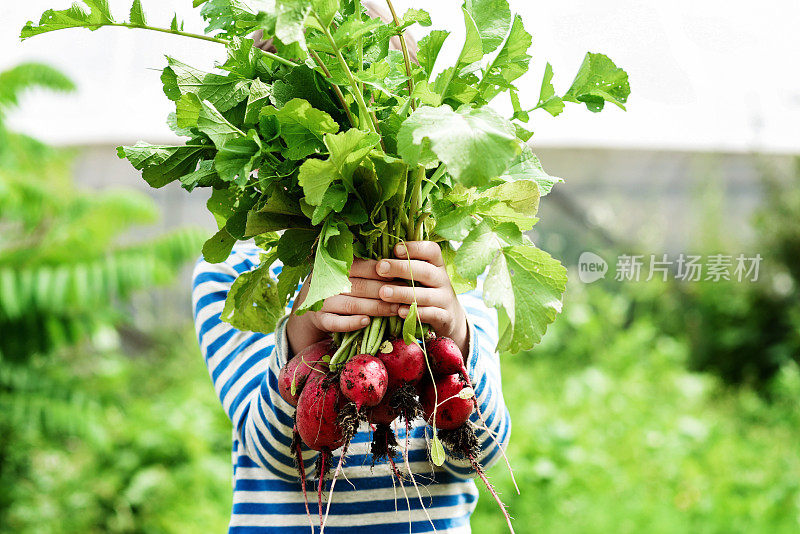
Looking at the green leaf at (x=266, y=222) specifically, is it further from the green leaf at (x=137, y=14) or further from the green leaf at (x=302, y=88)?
the green leaf at (x=137, y=14)

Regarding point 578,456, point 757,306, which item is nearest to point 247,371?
point 578,456

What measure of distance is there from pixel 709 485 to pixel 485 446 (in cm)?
222

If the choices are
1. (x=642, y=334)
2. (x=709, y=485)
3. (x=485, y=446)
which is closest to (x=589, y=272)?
(x=642, y=334)

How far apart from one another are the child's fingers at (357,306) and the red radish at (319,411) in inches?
3.8

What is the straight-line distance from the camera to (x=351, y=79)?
0.73 meters

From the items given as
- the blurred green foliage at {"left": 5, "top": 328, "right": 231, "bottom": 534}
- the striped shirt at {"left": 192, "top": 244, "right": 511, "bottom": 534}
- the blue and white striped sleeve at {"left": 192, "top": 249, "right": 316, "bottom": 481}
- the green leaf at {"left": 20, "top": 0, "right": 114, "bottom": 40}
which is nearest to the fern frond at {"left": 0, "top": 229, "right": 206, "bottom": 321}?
the blurred green foliage at {"left": 5, "top": 328, "right": 231, "bottom": 534}

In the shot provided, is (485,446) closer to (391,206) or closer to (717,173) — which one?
(391,206)

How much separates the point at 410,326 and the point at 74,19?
1.75 ft

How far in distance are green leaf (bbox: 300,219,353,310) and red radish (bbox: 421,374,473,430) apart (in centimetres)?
21

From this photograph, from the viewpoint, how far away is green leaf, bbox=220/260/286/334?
0.91m

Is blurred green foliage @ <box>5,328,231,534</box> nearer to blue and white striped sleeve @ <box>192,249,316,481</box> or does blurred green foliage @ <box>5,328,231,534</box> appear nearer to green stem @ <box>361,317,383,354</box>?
blue and white striped sleeve @ <box>192,249,316,481</box>

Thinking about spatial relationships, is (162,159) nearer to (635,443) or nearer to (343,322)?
(343,322)

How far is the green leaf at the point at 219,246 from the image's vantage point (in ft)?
2.83

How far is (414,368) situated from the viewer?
33.3 inches
